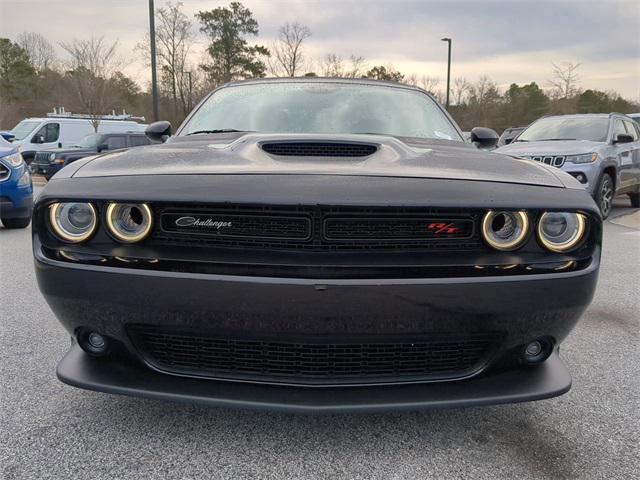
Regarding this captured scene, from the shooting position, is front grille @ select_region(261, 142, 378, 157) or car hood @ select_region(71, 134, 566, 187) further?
front grille @ select_region(261, 142, 378, 157)

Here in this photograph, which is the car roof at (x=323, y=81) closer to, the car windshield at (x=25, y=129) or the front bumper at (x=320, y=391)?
the front bumper at (x=320, y=391)

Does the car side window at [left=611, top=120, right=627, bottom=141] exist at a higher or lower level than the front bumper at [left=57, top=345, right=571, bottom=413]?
higher

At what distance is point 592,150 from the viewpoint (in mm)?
7773

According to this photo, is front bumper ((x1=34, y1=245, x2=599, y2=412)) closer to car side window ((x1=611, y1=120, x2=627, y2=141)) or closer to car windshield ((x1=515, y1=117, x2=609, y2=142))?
car windshield ((x1=515, y1=117, x2=609, y2=142))

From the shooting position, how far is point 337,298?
1595 mm

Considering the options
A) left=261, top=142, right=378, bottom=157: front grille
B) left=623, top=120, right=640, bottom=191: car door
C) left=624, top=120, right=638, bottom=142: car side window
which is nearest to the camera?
left=261, top=142, right=378, bottom=157: front grille

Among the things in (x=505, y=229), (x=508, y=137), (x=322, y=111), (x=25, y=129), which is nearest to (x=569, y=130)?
(x=322, y=111)

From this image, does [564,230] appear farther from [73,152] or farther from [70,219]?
[73,152]

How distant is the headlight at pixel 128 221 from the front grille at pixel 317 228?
0.04m

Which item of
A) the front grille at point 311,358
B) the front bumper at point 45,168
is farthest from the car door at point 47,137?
the front grille at point 311,358

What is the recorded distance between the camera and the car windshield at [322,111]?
115 inches

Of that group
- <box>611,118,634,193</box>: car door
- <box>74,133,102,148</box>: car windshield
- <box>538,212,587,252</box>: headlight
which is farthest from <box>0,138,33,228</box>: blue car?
<box>611,118,634,193</box>: car door

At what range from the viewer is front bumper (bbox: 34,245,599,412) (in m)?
1.61

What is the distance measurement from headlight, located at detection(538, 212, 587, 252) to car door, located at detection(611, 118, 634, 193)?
7771 mm
